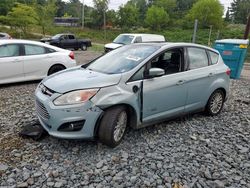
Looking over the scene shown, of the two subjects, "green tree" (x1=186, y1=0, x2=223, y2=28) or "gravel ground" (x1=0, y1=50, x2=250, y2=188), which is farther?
"green tree" (x1=186, y1=0, x2=223, y2=28)

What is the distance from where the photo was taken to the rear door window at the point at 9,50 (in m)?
6.91

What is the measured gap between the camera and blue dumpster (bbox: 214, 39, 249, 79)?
998cm

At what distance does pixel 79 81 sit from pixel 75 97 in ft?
1.02

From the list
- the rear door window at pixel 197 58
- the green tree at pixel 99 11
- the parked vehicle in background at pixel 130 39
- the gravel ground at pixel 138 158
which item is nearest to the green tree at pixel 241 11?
the green tree at pixel 99 11

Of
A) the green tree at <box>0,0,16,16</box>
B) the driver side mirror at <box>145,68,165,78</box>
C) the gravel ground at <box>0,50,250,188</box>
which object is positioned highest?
the green tree at <box>0,0,16,16</box>

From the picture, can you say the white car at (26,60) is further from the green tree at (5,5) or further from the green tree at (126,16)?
the green tree at (5,5)

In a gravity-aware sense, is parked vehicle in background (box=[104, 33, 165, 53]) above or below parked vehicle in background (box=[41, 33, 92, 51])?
above

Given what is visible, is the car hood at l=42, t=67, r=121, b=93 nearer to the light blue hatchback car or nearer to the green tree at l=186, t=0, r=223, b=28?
the light blue hatchback car

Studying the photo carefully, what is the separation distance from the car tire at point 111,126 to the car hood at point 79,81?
40 cm

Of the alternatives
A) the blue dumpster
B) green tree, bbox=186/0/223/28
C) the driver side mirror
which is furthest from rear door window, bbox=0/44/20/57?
green tree, bbox=186/0/223/28

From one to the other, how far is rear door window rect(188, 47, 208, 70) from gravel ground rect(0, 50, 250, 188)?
1.13 metres

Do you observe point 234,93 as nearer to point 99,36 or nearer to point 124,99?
point 124,99

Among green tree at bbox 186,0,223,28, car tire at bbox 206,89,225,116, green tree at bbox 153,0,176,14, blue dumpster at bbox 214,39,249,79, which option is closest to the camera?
car tire at bbox 206,89,225,116

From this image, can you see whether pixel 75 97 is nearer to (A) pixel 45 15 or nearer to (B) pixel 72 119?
(B) pixel 72 119
